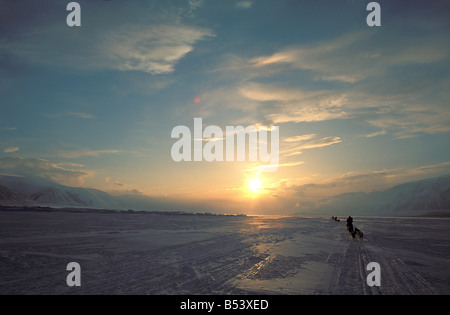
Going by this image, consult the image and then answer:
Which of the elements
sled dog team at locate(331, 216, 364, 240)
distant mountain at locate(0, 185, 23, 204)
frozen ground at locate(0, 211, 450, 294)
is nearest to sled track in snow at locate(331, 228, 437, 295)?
frozen ground at locate(0, 211, 450, 294)

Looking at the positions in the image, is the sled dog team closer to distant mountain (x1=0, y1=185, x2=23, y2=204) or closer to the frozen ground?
the frozen ground

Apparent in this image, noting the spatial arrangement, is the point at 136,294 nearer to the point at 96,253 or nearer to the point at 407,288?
the point at 96,253

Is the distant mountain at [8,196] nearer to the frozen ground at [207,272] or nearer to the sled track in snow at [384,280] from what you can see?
the frozen ground at [207,272]

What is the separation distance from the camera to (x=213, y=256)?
37.2ft

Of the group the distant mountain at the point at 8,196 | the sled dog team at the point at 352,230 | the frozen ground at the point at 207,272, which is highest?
the frozen ground at the point at 207,272

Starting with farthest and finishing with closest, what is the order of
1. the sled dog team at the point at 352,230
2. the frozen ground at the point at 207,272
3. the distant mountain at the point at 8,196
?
1. the distant mountain at the point at 8,196
2. the sled dog team at the point at 352,230
3. the frozen ground at the point at 207,272

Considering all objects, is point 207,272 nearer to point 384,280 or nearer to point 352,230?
point 384,280

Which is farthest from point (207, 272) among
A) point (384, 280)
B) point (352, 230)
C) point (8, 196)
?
point (8, 196)

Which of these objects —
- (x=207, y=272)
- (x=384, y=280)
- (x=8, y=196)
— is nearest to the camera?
(x=384, y=280)

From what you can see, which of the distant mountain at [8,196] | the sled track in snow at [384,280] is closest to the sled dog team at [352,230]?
the sled track in snow at [384,280]
